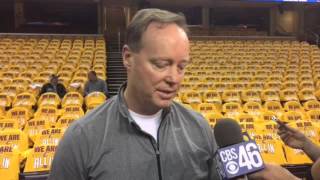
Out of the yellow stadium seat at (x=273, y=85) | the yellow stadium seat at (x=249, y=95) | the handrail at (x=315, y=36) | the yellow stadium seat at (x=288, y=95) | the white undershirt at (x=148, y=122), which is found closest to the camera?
the white undershirt at (x=148, y=122)

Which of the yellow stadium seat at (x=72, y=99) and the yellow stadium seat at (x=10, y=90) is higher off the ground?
the yellow stadium seat at (x=10, y=90)

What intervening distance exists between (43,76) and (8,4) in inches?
521

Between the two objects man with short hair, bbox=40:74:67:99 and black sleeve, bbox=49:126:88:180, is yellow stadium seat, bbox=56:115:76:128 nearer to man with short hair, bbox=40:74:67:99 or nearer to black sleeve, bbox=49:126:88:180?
man with short hair, bbox=40:74:67:99

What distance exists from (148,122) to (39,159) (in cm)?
362

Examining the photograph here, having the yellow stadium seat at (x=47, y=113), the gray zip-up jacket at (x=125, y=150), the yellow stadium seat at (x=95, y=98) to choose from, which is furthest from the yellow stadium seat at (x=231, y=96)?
the gray zip-up jacket at (x=125, y=150)

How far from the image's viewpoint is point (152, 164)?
1.47 meters

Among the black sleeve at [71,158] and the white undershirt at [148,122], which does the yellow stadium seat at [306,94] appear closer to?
the white undershirt at [148,122]

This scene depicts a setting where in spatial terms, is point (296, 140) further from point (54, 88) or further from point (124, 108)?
point (54, 88)

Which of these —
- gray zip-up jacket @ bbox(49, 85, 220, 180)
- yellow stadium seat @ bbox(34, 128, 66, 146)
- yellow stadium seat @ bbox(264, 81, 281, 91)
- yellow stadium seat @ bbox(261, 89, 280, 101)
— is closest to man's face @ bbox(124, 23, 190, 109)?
gray zip-up jacket @ bbox(49, 85, 220, 180)

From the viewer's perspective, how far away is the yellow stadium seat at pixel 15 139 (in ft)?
17.6

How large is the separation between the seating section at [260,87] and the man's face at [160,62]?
13.2ft

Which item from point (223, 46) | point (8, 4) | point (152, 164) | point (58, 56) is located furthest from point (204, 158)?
point (8, 4)

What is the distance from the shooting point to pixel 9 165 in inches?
184

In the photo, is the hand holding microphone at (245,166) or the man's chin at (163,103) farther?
the hand holding microphone at (245,166)
